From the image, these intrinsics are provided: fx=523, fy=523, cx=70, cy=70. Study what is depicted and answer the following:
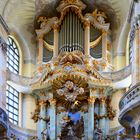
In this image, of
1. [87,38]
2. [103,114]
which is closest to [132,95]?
[103,114]

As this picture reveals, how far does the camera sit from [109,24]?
29.4 metres

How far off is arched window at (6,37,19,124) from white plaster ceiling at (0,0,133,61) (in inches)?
23.8

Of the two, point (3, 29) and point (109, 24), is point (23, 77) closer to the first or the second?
point (3, 29)

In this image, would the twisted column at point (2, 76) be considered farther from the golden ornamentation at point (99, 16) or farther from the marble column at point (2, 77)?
the golden ornamentation at point (99, 16)

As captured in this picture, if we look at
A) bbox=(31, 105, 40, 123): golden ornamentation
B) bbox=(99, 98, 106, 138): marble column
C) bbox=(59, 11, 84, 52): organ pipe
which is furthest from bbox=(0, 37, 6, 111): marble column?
bbox=(99, 98, 106, 138): marble column

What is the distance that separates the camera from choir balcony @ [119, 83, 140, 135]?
719 inches

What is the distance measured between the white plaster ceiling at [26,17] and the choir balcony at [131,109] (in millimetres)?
9513

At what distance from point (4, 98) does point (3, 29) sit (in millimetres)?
3486

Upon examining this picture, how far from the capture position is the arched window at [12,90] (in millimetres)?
28219

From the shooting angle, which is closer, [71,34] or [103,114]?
[103,114]

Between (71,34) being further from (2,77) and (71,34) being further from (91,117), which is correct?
(2,77)

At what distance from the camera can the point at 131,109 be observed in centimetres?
1839

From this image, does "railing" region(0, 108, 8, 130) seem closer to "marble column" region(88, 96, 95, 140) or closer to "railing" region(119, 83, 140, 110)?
"railing" region(119, 83, 140, 110)

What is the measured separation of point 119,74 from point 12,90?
595cm
